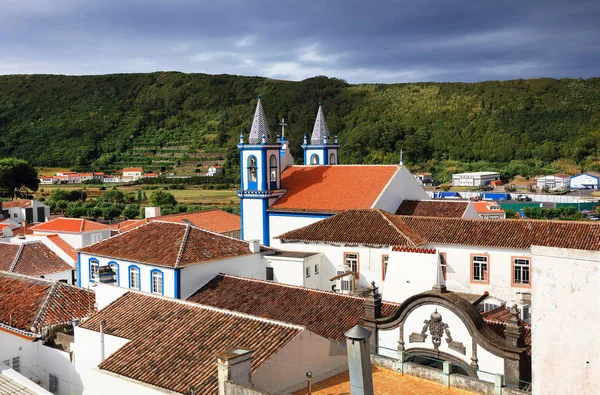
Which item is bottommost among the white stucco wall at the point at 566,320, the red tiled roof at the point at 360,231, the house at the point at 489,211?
the house at the point at 489,211

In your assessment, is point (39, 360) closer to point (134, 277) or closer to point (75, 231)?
point (134, 277)

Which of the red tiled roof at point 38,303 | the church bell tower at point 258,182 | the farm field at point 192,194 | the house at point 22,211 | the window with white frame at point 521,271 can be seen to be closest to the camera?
the red tiled roof at point 38,303

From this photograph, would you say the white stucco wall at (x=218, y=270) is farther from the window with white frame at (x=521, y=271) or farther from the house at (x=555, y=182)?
the house at (x=555, y=182)

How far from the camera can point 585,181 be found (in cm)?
8281

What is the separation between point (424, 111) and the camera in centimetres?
11362

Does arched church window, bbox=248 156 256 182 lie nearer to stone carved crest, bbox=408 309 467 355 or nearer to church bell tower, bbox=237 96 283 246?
church bell tower, bbox=237 96 283 246

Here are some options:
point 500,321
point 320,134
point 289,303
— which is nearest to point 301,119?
point 320,134

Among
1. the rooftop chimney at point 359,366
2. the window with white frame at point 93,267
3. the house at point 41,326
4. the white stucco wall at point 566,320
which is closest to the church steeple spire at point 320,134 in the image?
the window with white frame at point 93,267

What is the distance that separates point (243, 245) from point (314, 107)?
97943 mm

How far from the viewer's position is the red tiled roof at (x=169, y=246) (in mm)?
20562

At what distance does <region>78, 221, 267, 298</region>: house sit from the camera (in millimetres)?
20141

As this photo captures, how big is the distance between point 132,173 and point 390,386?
95993 mm

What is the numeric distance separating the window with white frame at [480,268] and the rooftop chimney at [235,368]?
13.1m

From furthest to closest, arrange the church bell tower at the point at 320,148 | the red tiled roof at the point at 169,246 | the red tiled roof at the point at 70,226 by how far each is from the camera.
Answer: the red tiled roof at the point at 70,226 < the church bell tower at the point at 320,148 < the red tiled roof at the point at 169,246
